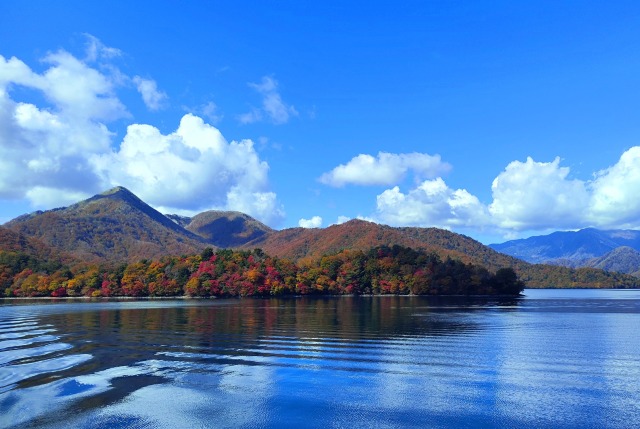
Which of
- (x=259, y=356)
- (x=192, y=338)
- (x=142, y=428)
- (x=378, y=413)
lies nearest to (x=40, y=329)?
(x=192, y=338)

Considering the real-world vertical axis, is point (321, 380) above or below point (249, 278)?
below

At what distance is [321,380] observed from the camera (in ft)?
78.7

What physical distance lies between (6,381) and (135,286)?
436 feet

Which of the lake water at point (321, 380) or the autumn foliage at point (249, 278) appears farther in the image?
the autumn foliage at point (249, 278)

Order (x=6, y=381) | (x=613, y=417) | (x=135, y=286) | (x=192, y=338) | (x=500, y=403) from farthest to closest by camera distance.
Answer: (x=135, y=286), (x=192, y=338), (x=6, y=381), (x=500, y=403), (x=613, y=417)

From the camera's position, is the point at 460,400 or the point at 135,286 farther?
the point at 135,286

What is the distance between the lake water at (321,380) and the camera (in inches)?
720

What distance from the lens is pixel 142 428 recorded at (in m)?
17.1

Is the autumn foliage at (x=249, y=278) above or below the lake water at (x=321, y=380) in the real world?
above

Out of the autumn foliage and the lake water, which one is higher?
the autumn foliage

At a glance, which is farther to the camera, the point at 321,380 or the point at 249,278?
the point at 249,278

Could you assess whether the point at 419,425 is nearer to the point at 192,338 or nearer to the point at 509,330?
the point at 192,338

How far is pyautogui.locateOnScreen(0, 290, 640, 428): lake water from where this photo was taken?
18297mm

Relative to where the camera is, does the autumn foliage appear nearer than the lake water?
No
